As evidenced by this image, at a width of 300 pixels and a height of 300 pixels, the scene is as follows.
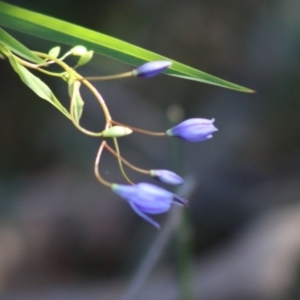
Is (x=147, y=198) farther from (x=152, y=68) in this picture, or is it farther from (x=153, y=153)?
(x=153, y=153)

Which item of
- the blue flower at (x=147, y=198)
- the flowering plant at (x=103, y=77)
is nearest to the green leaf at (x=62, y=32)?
the flowering plant at (x=103, y=77)

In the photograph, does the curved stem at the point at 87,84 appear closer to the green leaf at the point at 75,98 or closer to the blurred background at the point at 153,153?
the green leaf at the point at 75,98

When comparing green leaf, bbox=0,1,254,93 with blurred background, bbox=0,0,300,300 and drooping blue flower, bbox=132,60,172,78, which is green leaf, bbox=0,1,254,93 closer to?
drooping blue flower, bbox=132,60,172,78

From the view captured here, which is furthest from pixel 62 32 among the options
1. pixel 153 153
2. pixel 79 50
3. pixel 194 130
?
pixel 153 153

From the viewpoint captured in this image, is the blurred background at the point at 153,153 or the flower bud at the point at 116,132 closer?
the flower bud at the point at 116,132

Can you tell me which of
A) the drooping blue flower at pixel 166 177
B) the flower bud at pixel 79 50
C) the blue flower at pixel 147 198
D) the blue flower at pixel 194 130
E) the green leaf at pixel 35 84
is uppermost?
the flower bud at pixel 79 50

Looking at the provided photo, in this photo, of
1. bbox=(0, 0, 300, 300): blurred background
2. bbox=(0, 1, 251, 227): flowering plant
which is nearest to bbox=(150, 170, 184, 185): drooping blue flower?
bbox=(0, 1, 251, 227): flowering plant
